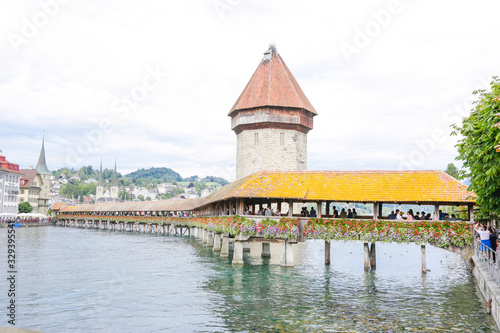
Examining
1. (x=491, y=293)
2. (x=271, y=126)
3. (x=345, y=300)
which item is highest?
(x=271, y=126)

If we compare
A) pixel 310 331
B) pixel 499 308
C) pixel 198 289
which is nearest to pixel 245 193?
pixel 198 289

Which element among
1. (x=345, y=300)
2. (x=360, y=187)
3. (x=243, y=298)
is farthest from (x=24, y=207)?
(x=345, y=300)

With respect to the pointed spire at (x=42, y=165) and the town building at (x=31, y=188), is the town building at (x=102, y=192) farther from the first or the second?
the town building at (x=31, y=188)

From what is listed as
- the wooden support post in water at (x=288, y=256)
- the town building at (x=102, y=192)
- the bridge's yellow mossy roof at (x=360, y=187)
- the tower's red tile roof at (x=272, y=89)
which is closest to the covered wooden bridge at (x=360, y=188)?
the bridge's yellow mossy roof at (x=360, y=187)

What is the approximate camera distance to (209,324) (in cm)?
1264

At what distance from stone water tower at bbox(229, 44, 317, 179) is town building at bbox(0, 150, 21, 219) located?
2127 inches

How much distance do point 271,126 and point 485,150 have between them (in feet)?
111

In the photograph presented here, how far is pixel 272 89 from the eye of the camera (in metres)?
48.1

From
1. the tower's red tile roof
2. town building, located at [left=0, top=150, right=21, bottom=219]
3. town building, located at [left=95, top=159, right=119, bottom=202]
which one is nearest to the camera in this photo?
the tower's red tile roof

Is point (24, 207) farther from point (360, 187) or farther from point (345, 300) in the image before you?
point (345, 300)

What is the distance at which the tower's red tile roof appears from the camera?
47250 millimetres

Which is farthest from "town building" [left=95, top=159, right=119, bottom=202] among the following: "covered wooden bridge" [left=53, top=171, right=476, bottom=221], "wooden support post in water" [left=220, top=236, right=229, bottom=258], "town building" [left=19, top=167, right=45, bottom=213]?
"covered wooden bridge" [left=53, top=171, right=476, bottom=221]

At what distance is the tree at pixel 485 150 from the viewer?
505 inches

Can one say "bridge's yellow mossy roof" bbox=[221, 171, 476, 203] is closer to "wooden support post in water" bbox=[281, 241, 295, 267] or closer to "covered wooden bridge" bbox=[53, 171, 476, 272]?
"covered wooden bridge" bbox=[53, 171, 476, 272]
